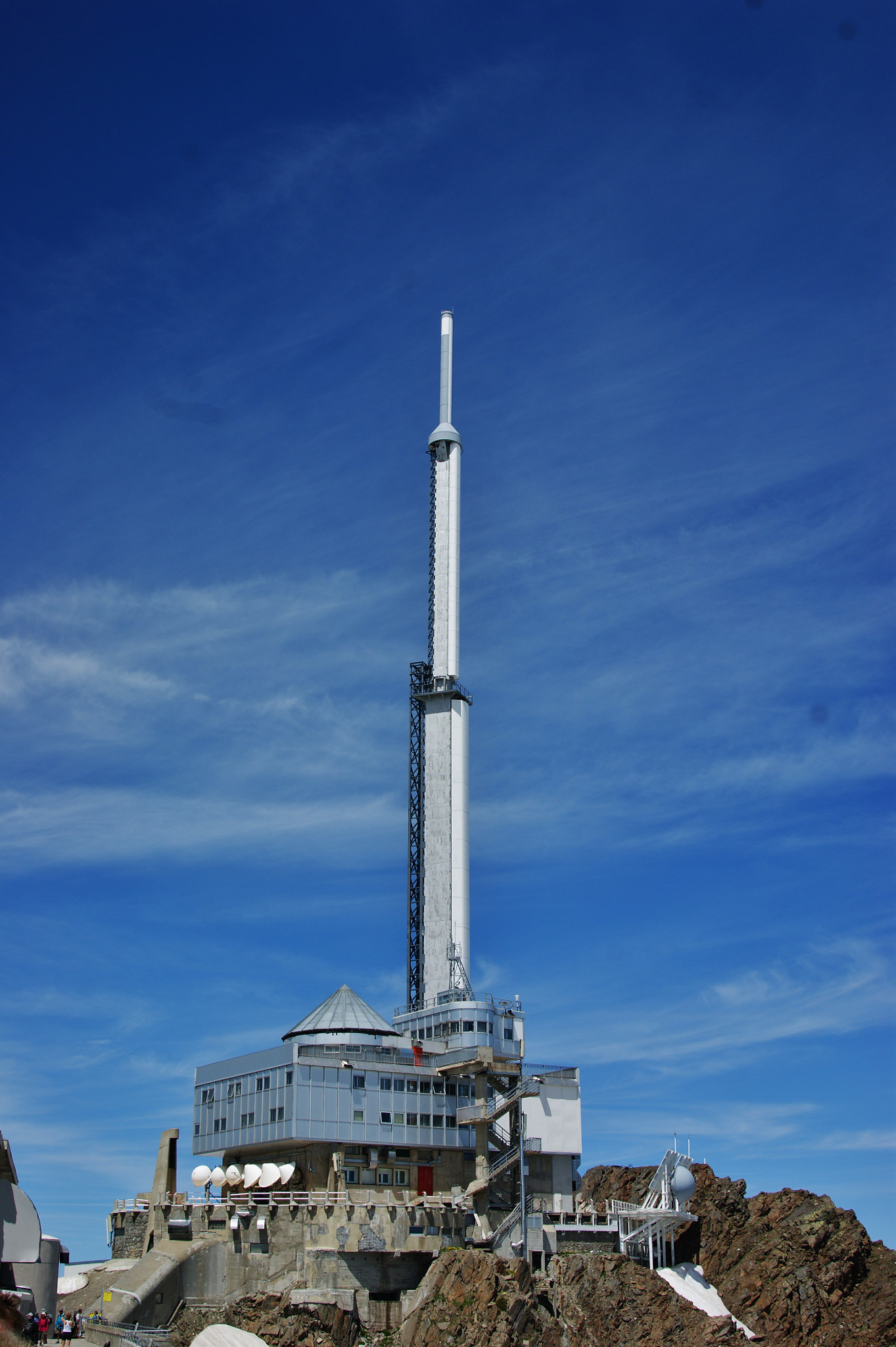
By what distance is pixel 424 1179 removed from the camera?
94.2 metres

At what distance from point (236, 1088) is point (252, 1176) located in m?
11.0

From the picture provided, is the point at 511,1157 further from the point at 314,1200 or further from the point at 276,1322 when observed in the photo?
the point at 276,1322

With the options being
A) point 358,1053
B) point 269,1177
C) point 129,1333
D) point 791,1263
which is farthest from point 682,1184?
point 129,1333

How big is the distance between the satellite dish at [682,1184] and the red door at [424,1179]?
55.5ft

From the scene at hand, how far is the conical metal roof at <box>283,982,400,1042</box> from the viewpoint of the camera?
3912 inches

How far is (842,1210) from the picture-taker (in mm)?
100500

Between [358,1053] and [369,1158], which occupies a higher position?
[358,1053]

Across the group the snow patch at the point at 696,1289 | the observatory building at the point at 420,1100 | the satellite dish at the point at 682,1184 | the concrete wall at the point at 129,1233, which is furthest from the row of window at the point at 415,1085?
the snow patch at the point at 696,1289

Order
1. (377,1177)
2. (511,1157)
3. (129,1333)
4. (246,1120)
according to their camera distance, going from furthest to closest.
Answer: (511,1157), (246,1120), (377,1177), (129,1333)

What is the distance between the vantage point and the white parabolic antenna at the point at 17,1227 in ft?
153

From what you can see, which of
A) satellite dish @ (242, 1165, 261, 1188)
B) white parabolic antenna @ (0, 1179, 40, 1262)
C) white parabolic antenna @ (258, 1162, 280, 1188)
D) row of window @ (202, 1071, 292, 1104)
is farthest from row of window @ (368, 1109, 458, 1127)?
white parabolic antenna @ (0, 1179, 40, 1262)

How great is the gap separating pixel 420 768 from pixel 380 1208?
47.0 m

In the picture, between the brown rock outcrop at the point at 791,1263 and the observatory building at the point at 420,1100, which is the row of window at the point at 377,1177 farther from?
the brown rock outcrop at the point at 791,1263

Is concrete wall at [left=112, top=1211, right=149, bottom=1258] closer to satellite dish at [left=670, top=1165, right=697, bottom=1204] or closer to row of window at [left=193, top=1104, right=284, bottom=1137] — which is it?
row of window at [left=193, top=1104, right=284, bottom=1137]
